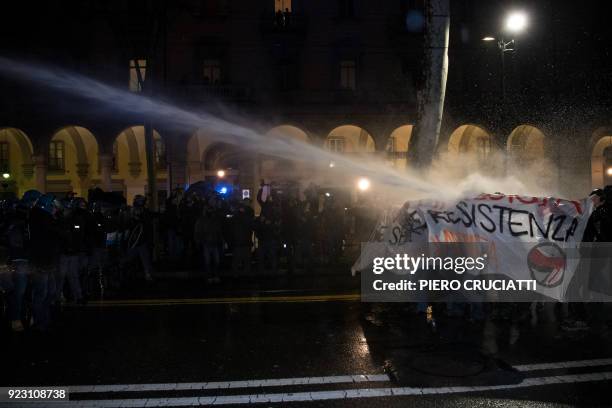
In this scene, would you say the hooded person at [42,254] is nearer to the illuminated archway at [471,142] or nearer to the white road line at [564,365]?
the white road line at [564,365]

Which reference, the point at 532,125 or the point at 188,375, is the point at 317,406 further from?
the point at 532,125

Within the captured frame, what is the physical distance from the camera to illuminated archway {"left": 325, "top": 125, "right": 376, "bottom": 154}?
27.5m

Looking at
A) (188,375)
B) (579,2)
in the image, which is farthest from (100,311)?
(579,2)

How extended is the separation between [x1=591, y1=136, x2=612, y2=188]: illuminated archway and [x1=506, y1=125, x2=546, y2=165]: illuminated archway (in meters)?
4.45

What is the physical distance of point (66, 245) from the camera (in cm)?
855

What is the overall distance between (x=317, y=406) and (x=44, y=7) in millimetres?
26104

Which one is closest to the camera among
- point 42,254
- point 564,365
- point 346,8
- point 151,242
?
point 564,365

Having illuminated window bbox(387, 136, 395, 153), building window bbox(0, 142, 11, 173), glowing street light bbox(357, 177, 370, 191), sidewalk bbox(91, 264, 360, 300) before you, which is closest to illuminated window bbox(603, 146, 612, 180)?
illuminated window bbox(387, 136, 395, 153)

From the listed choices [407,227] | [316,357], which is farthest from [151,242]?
[316,357]

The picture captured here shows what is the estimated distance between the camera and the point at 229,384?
201 inches

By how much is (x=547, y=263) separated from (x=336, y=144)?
21591 mm

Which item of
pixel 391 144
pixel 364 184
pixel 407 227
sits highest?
pixel 391 144

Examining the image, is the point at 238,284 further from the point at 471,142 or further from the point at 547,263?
the point at 471,142

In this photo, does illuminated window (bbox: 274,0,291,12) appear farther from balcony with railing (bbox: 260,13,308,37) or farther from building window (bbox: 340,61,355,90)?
building window (bbox: 340,61,355,90)
